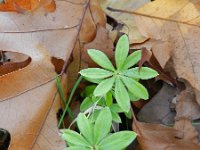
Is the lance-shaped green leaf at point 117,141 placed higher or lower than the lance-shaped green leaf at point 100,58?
lower

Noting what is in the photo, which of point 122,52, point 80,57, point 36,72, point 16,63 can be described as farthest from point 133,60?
point 16,63

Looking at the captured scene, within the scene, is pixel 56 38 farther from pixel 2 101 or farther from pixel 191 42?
pixel 191 42

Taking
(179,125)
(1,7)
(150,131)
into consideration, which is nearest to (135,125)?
(150,131)

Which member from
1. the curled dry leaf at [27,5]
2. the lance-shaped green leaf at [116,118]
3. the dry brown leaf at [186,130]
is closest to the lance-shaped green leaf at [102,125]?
the lance-shaped green leaf at [116,118]

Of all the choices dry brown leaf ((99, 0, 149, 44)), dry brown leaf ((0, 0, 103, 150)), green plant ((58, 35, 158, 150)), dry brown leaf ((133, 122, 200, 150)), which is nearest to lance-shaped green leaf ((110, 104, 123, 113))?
green plant ((58, 35, 158, 150))

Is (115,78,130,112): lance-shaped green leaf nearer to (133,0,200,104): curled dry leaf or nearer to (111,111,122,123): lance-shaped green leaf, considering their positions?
(111,111,122,123): lance-shaped green leaf

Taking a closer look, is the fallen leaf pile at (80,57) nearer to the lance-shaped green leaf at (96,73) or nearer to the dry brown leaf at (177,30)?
the dry brown leaf at (177,30)
